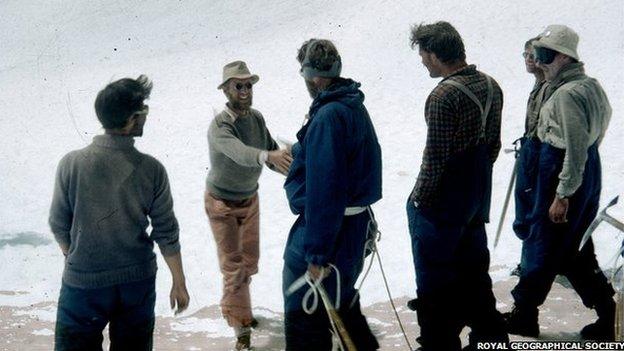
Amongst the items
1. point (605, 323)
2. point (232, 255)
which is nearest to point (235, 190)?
point (232, 255)

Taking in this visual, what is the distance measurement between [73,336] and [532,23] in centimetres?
1392

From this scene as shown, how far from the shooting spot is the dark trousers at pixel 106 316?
2.89 meters

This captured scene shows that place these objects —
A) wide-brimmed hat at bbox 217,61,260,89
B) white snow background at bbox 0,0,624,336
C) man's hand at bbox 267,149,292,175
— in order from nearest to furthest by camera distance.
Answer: man's hand at bbox 267,149,292,175 → wide-brimmed hat at bbox 217,61,260,89 → white snow background at bbox 0,0,624,336

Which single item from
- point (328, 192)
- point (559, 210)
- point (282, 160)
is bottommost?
point (559, 210)

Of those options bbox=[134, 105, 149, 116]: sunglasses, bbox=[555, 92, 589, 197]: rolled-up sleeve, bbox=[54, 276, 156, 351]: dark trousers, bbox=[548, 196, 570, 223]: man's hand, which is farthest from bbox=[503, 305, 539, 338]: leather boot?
bbox=[134, 105, 149, 116]: sunglasses

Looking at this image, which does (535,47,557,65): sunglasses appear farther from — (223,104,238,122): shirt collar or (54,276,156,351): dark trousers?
(54,276,156,351): dark trousers

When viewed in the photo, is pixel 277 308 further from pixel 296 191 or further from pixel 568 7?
pixel 568 7

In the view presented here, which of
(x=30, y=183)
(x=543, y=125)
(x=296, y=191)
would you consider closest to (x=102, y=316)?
(x=296, y=191)

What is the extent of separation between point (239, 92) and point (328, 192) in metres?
1.75

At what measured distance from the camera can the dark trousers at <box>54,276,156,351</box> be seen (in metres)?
2.89

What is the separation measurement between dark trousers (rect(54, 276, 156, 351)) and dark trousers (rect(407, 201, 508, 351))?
1.49m

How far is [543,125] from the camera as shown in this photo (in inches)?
153

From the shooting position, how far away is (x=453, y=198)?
3.46 metres

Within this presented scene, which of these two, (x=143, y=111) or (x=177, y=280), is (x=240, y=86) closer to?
(x=143, y=111)
